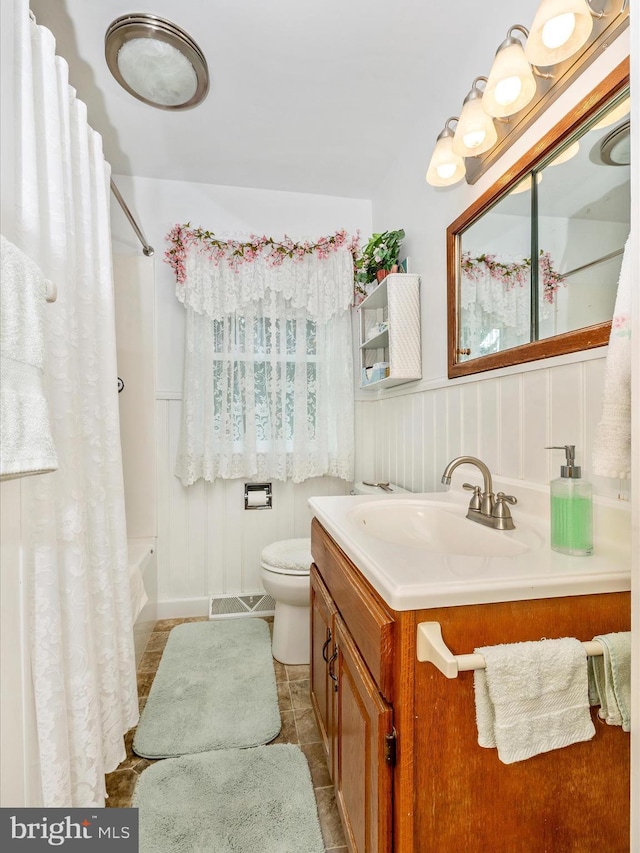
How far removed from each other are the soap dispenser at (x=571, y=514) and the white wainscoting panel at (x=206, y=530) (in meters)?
1.75

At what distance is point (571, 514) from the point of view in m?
0.81

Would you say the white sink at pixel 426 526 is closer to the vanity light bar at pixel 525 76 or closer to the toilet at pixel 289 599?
the toilet at pixel 289 599

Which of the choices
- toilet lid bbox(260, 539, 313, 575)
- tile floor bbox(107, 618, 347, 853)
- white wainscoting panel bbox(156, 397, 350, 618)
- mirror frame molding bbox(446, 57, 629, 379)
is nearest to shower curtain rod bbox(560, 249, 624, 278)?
mirror frame molding bbox(446, 57, 629, 379)

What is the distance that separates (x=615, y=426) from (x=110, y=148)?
2470mm

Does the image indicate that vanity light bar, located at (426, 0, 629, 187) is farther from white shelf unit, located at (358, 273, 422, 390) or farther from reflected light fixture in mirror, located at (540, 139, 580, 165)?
white shelf unit, located at (358, 273, 422, 390)

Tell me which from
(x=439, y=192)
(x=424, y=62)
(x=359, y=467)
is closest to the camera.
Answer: (x=424, y=62)

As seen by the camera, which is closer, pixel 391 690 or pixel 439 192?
pixel 391 690

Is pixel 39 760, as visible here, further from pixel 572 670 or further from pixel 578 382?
pixel 578 382

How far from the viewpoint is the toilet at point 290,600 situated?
70.5 inches

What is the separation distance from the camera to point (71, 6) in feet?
4.44

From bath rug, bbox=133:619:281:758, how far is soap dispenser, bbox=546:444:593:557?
1208mm

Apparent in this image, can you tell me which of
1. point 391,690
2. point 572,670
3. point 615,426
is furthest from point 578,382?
point 391,690

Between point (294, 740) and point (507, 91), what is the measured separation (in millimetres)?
2058

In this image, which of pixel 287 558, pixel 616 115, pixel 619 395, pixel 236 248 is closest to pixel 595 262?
pixel 616 115
